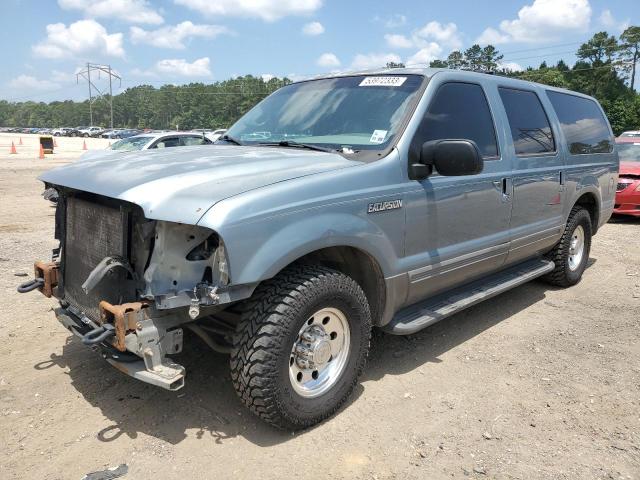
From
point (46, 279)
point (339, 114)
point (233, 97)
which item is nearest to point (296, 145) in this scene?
point (339, 114)

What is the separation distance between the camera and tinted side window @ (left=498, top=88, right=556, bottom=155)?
4539 millimetres

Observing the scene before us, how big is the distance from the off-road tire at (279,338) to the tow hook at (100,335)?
631mm

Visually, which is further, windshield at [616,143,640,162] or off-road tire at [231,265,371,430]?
windshield at [616,143,640,162]

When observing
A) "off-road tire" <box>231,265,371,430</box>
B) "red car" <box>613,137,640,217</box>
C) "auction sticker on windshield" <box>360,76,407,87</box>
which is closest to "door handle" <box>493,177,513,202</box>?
"auction sticker on windshield" <box>360,76,407,87</box>

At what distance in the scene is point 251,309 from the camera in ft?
9.37

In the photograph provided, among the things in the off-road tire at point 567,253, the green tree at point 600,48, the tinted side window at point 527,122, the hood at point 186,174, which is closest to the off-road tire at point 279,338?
the hood at point 186,174

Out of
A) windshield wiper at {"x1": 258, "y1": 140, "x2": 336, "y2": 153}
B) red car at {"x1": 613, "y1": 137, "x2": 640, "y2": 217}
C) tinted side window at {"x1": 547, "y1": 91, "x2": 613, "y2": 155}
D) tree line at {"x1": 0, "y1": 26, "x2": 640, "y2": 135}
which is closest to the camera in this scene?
windshield wiper at {"x1": 258, "y1": 140, "x2": 336, "y2": 153}

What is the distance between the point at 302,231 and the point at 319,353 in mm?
739

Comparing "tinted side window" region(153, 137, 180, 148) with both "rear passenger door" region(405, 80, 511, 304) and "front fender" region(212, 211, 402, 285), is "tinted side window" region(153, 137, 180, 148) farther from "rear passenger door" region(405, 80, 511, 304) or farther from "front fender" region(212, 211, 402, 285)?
"front fender" region(212, 211, 402, 285)

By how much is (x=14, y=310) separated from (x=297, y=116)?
3.11 metres

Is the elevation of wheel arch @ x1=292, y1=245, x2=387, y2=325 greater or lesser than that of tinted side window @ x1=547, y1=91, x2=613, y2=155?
lesser

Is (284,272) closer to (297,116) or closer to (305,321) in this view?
(305,321)

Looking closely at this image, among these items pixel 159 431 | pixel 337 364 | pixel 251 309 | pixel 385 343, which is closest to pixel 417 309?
pixel 385 343

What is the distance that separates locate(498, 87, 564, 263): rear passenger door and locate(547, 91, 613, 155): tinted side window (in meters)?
0.41
